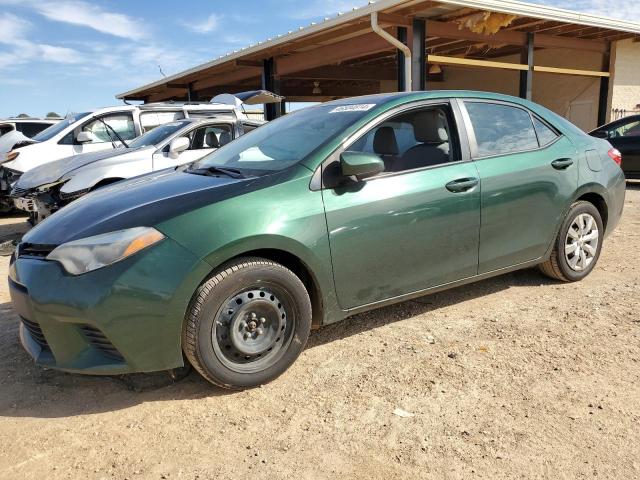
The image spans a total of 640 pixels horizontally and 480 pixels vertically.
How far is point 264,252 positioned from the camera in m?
2.85

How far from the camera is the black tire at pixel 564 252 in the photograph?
416cm

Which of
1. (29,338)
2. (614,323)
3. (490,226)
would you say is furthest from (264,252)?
(614,323)

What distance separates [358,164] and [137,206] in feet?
3.98

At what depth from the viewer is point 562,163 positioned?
4.04 meters

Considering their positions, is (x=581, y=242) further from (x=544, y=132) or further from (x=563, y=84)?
(x=563, y=84)

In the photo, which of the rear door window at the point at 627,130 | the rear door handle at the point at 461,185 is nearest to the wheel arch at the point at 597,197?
the rear door handle at the point at 461,185

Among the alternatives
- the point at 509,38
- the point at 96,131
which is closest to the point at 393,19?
the point at 509,38

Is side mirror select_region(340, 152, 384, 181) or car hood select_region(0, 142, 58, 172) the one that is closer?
side mirror select_region(340, 152, 384, 181)

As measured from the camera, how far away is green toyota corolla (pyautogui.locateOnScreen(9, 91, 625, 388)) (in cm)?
254

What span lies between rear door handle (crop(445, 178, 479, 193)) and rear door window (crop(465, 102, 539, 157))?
0.24 m

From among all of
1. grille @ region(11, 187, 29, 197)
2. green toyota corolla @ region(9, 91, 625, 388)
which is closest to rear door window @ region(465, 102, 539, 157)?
green toyota corolla @ region(9, 91, 625, 388)

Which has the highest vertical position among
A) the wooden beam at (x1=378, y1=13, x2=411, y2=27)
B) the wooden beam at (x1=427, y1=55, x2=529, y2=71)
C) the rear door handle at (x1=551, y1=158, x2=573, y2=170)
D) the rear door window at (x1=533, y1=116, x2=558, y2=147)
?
the wooden beam at (x1=378, y1=13, x2=411, y2=27)

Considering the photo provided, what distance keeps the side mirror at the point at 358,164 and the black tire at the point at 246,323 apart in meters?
0.66

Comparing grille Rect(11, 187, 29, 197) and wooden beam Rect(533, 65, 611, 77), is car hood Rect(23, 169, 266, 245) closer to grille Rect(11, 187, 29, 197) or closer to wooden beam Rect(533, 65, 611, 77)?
grille Rect(11, 187, 29, 197)
